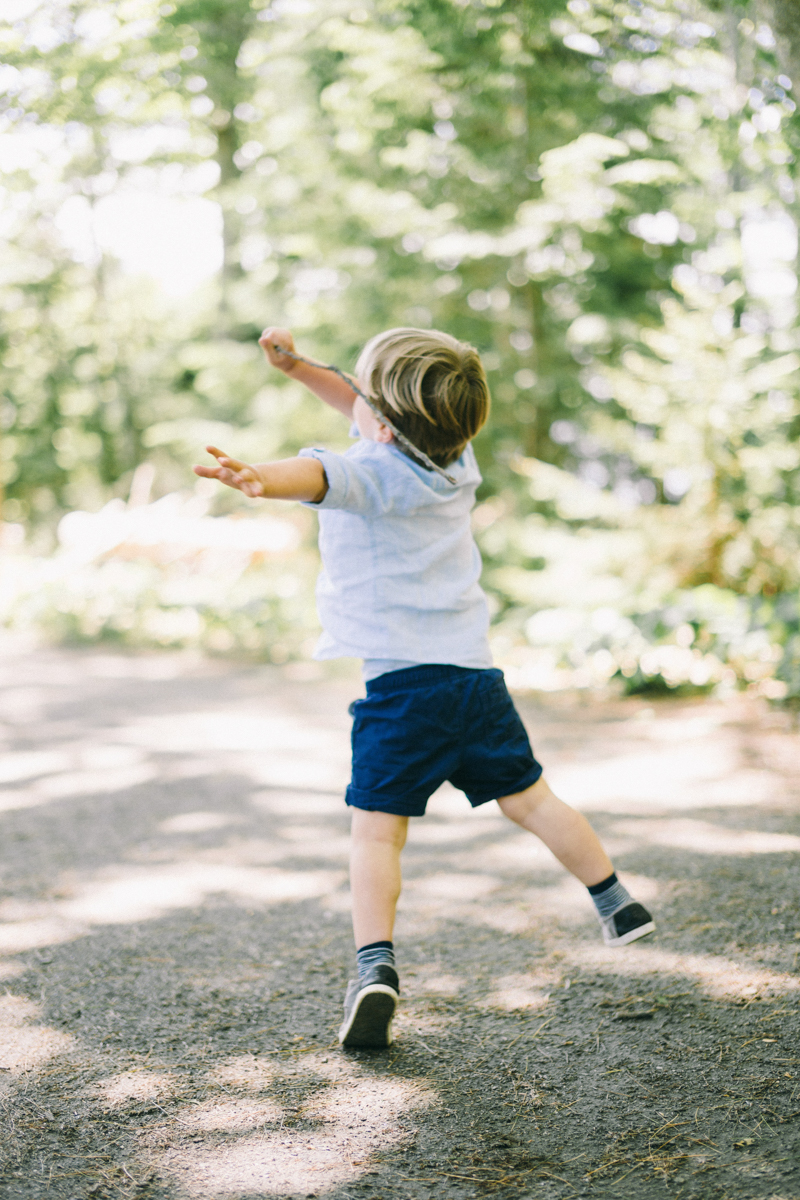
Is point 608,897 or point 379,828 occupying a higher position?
point 379,828

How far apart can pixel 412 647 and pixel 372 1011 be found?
75cm

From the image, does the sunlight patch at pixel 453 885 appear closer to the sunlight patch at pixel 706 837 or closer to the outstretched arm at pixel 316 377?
the sunlight patch at pixel 706 837

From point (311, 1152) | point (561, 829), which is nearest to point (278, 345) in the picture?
point (561, 829)

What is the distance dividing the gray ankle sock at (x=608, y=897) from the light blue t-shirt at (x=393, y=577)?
571 mm

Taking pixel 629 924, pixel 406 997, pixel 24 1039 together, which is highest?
pixel 629 924

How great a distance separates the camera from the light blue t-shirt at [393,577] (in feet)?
7.16

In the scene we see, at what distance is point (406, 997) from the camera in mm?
2363

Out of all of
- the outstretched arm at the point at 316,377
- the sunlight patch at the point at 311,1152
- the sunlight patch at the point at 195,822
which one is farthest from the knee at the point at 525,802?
the sunlight patch at the point at 195,822

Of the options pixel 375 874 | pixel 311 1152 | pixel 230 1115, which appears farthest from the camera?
pixel 375 874

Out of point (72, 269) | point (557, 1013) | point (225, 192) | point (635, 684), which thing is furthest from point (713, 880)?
point (72, 269)

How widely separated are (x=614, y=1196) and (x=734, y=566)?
4659 millimetres

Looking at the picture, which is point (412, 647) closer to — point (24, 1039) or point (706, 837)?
point (24, 1039)

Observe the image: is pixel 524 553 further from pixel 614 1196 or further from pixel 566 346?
pixel 614 1196

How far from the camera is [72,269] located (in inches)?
675
